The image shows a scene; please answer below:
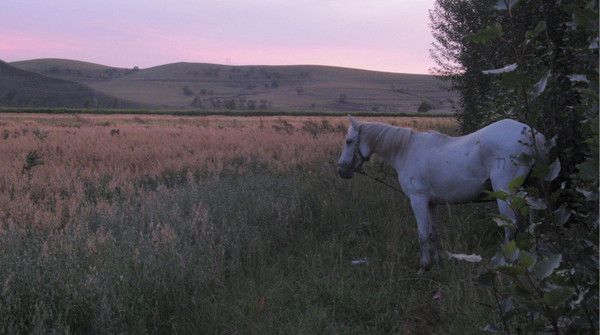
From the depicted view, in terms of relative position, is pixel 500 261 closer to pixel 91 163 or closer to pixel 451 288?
pixel 451 288

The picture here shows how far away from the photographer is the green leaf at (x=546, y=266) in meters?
2.06

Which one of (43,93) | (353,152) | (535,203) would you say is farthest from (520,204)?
(43,93)

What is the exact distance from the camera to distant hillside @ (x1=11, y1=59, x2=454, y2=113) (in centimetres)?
11819

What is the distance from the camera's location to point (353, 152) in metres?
6.61

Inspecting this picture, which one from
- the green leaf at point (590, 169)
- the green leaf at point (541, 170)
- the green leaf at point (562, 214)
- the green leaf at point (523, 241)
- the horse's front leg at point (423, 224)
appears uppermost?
the green leaf at point (590, 169)

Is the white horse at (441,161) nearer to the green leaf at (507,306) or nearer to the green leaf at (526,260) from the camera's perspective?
the green leaf at (507,306)

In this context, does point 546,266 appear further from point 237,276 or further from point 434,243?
point 434,243

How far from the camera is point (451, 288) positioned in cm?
500

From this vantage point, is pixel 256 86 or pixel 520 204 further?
pixel 256 86

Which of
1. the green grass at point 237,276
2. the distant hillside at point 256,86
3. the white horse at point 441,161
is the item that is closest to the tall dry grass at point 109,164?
the green grass at point 237,276

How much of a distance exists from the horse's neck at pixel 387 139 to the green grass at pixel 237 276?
3.43 ft

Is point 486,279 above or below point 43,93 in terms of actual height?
below

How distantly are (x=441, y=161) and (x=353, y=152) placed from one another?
1196 mm

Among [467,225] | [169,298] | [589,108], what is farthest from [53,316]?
[467,225]
